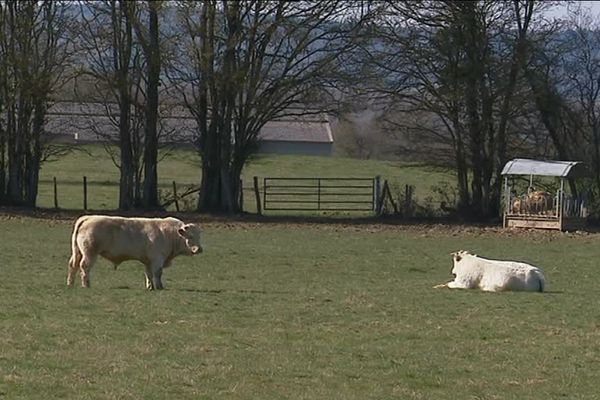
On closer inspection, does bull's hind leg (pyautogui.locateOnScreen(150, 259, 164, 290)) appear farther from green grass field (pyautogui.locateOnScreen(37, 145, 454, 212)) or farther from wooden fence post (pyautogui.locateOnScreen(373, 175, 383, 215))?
wooden fence post (pyautogui.locateOnScreen(373, 175, 383, 215))

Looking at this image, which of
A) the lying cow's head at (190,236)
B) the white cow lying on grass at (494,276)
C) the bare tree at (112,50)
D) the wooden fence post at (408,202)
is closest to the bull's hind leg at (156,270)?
the lying cow's head at (190,236)

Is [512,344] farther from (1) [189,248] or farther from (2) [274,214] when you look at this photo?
(2) [274,214]

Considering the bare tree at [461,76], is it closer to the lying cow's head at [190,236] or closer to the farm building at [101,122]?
the farm building at [101,122]

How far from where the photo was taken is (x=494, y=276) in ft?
60.1

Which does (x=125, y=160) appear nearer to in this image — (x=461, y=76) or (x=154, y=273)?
(x=461, y=76)

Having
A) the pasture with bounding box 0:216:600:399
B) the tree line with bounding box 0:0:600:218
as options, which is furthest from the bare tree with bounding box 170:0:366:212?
the pasture with bounding box 0:216:600:399

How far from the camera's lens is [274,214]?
140 feet

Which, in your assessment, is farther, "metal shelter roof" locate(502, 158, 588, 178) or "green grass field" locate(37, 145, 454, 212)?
"green grass field" locate(37, 145, 454, 212)

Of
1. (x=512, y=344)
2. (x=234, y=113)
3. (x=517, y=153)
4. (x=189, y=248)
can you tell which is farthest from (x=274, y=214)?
(x=512, y=344)

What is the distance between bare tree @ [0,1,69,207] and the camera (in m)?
39.8

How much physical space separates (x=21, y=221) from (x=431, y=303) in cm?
2145

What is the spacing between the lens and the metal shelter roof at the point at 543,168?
123 ft

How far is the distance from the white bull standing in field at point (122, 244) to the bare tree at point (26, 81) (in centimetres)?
2322

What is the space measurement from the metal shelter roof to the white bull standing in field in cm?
2204
